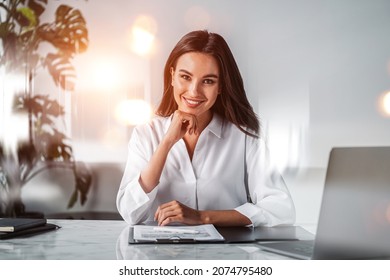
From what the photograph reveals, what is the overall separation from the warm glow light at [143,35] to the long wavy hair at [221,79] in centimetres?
11

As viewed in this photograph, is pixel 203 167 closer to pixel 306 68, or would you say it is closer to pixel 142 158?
pixel 142 158

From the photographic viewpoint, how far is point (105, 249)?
1.65m

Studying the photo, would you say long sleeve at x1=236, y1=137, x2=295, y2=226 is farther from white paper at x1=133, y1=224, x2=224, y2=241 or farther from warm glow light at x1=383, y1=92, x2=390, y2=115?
warm glow light at x1=383, y1=92, x2=390, y2=115

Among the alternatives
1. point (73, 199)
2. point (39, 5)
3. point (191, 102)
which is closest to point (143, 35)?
point (191, 102)

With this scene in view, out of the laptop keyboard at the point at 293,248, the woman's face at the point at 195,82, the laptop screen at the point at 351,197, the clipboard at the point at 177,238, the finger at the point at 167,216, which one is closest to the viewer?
the laptop screen at the point at 351,197

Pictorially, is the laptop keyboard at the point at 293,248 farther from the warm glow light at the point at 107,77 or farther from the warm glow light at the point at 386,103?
the warm glow light at the point at 107,77

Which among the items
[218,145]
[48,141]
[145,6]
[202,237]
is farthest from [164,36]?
[202,237]

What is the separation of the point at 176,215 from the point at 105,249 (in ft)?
1.35

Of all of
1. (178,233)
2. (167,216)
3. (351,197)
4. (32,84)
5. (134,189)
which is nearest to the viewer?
(351,197)

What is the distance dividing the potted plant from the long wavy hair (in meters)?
0.39

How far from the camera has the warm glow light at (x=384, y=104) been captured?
89.8 inches

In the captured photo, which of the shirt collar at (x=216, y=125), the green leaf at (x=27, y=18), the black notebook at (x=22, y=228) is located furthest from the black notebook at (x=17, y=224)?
the green leaf at (x=27, y=18)

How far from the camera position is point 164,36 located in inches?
90.3

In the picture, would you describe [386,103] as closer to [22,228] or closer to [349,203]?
[349,203]
